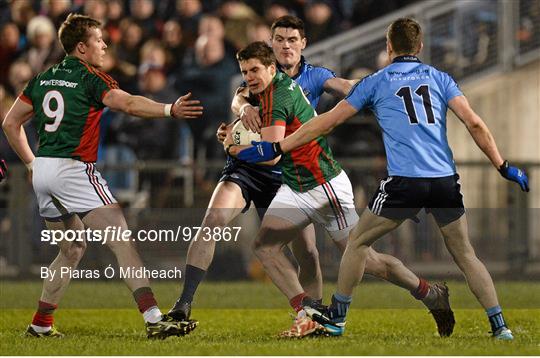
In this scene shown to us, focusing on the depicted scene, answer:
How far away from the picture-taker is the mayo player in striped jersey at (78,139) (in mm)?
9422

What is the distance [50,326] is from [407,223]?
19.7ft

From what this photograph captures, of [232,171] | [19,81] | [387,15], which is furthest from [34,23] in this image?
[232,171]

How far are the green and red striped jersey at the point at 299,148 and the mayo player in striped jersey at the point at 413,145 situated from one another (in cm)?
43

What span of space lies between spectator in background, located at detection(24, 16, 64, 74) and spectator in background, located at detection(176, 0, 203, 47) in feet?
5.54

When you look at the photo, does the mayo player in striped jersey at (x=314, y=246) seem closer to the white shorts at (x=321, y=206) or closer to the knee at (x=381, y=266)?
the knee at (x=381, y=266)

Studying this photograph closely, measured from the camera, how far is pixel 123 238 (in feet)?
31.1

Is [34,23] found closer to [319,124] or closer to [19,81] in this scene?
[19,81]

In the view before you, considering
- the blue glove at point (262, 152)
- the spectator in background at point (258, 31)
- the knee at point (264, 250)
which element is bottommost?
the knee at point (264, 250)

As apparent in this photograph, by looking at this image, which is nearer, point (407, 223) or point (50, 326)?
point (50, 326)

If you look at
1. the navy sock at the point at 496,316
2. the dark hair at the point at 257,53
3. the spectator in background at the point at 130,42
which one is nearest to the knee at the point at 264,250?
the dark hair at the point at 257,53

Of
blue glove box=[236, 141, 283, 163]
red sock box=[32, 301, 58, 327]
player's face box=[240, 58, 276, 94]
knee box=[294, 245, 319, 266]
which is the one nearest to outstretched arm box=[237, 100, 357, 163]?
blue glove box=[236, 141, 283, 163]

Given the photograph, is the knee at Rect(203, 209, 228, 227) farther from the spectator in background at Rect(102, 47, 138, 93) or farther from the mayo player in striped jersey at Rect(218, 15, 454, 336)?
the spectator in background at Rect(102, 47, 138, 93)

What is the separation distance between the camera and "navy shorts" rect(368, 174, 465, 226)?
29.3 feet

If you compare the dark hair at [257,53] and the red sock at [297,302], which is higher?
the dark hair at [257,53]
